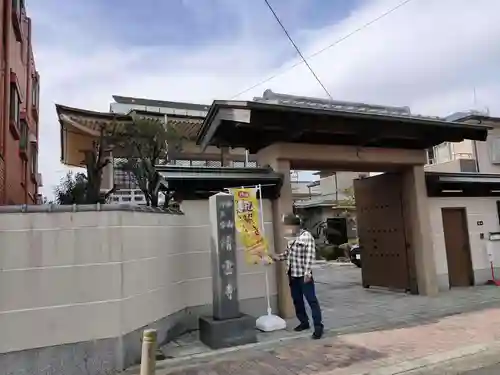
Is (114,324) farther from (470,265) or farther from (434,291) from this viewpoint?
(470,265)

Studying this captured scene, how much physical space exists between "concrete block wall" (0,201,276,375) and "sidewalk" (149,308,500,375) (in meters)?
0.80

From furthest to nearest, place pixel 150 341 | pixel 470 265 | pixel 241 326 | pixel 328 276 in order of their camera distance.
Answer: pixel 328 276
pixel 470 265
pixel 241 326
pixel 150 341

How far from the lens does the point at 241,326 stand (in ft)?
21.3

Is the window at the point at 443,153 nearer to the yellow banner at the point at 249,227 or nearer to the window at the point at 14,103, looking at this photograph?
the yellow banner at the point at 249,227

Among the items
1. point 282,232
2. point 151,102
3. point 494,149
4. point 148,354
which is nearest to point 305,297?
point 282,232

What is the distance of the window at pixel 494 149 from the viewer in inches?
841

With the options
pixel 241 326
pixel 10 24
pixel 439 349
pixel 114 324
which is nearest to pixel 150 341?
pixel 114 324

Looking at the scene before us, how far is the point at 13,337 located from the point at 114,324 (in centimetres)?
107

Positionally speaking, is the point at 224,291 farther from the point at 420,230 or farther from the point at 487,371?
the point at 420,230

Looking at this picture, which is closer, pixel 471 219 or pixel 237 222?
pixel 237 222

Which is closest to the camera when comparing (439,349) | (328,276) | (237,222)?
(439,349)

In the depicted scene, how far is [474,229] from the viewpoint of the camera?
38.2ft

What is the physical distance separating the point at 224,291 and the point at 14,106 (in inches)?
302

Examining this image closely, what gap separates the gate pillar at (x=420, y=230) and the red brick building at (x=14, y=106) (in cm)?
885
